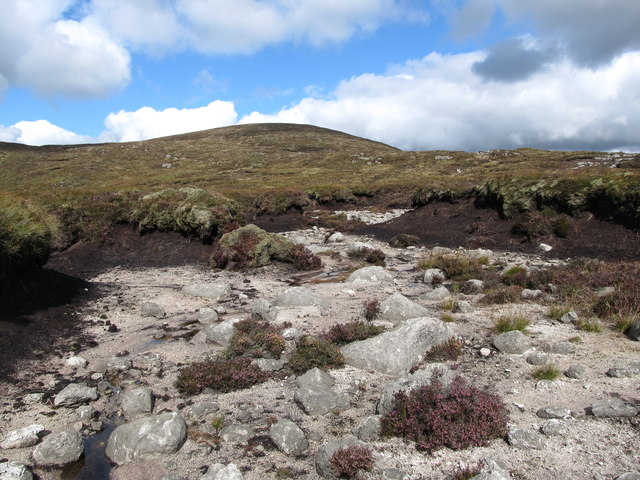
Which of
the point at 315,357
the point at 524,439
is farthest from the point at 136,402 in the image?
the point at 524,439

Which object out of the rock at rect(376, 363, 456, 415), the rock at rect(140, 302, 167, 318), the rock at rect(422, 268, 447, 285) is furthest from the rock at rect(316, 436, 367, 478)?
the rock at rect(422, 268, 447, 285)

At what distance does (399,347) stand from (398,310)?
287cm

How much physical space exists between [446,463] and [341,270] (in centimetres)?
1453

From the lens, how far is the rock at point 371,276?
54.8ft

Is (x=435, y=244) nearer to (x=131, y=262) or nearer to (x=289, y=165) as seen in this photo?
(x=131, y=262)

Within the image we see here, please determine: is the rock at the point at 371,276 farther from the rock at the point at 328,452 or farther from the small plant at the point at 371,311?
the rock at the point at 328,452

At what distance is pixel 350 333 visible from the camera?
10227mm

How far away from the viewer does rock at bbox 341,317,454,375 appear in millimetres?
8695

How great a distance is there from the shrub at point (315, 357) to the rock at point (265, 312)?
2.61 meters

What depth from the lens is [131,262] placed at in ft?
73.2

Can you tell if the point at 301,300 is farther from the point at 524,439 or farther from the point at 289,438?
the point at 524,439

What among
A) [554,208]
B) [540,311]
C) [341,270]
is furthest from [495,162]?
[540,311]

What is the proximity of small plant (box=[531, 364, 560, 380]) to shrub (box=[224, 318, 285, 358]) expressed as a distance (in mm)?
5345

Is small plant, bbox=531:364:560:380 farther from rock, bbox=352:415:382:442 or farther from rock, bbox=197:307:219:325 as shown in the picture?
rock, bbox=197:307:219:325
